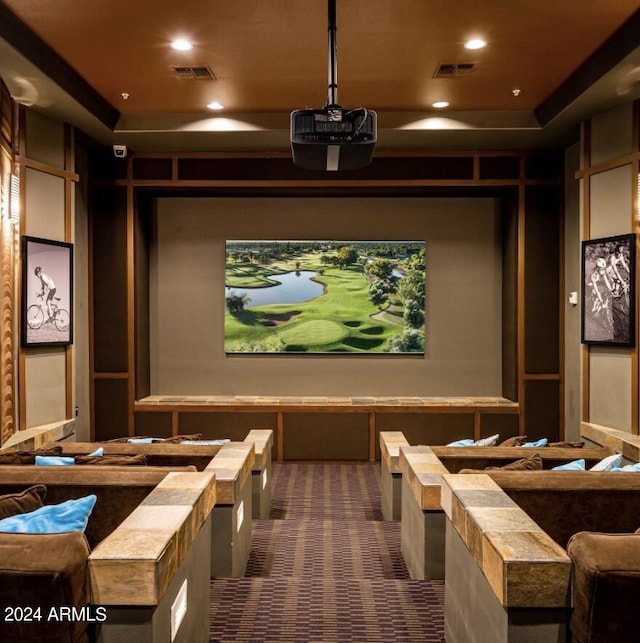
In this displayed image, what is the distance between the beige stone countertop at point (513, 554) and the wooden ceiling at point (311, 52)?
3.00 m

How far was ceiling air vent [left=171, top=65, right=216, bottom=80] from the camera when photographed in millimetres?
4906

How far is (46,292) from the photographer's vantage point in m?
5.62

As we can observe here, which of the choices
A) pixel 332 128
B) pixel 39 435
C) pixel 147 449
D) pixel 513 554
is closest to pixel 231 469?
pixel 147 449

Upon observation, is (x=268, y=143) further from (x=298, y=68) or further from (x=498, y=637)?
(x=498, y=637)

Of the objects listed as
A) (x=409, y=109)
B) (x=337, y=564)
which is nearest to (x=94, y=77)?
Result: (x=409, y=109)

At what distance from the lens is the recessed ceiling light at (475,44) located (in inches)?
174

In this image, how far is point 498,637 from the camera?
1.68 m

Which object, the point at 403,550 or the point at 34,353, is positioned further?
the point at 34,353

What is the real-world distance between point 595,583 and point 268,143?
5470 mm

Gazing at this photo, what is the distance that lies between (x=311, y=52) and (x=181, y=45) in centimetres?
86

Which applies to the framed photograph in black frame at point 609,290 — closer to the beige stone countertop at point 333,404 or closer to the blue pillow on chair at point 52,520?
the beige stone countertop at point 333,404

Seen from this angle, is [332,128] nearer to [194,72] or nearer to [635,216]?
[194,72]

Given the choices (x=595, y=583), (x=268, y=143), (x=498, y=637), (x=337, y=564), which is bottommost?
(x=337, y=564)
